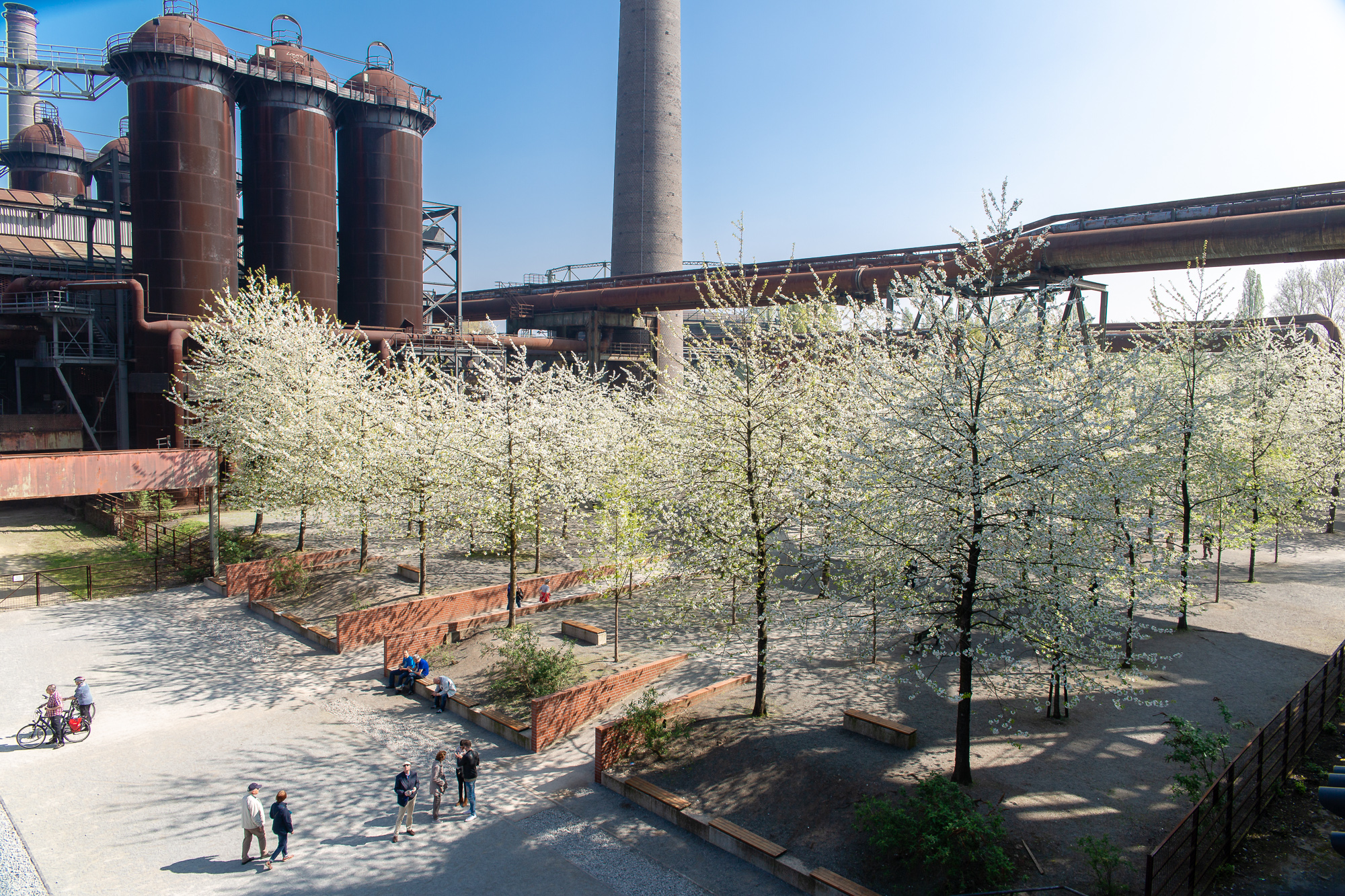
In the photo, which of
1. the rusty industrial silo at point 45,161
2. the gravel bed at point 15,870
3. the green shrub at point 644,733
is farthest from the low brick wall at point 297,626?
the rusty industrial silo at point 45,161

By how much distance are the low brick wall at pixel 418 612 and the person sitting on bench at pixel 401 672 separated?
82.1 inches

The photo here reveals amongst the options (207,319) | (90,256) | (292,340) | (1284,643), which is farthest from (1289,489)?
(90,256)

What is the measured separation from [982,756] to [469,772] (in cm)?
763

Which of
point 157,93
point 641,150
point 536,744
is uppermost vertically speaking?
point 641,150

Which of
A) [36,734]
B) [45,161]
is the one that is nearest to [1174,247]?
[36,734]

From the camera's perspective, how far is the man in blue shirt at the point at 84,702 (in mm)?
12875

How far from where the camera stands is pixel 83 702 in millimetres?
12914

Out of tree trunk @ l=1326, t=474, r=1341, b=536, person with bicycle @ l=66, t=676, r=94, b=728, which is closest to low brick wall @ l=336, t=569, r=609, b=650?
person with bicycle @ l=66, t=676, r=94, b=728

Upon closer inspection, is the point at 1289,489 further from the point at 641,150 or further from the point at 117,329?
the point at 117,329

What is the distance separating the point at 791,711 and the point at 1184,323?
13437mm

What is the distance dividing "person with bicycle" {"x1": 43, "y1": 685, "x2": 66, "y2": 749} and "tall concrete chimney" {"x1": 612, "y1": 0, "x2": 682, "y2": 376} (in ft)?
128

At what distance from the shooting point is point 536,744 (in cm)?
1245

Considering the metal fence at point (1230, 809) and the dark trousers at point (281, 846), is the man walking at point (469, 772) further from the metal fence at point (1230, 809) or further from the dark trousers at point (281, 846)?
the metal fence at point (1230, 809)

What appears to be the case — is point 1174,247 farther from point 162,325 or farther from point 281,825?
point 162,325
